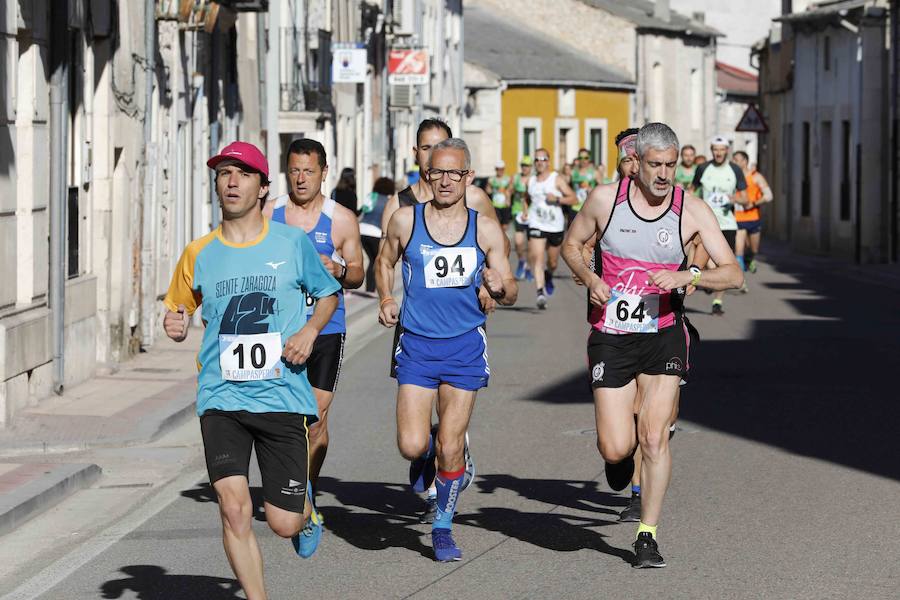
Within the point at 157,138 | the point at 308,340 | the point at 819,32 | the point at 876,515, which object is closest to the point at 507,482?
the point at 876,515

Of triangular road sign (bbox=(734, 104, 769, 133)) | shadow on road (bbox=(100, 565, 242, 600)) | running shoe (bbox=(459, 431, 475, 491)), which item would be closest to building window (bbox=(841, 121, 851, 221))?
triangular road sign (bbox=(734, 104, 769, 133))

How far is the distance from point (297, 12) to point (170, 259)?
13119 mm

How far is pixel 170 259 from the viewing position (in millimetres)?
20484

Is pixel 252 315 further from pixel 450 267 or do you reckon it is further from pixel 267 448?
pixel 450 267

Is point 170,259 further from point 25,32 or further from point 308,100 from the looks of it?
point 308,100

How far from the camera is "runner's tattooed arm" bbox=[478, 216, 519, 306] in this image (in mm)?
8125

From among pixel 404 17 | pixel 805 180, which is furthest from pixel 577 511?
pixel 404 17

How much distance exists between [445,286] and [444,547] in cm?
114

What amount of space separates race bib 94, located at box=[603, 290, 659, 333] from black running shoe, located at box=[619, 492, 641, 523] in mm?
1241

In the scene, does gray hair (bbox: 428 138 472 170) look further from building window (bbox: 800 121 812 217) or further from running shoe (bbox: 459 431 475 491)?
building window (bbox: 800 121 812 217)

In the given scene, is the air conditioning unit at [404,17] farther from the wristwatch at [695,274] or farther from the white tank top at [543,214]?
the wristwatch at [695,274]

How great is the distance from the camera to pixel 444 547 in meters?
8.08

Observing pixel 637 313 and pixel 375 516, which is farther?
pixel 375 516

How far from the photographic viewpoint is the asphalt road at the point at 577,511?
7605 mm
